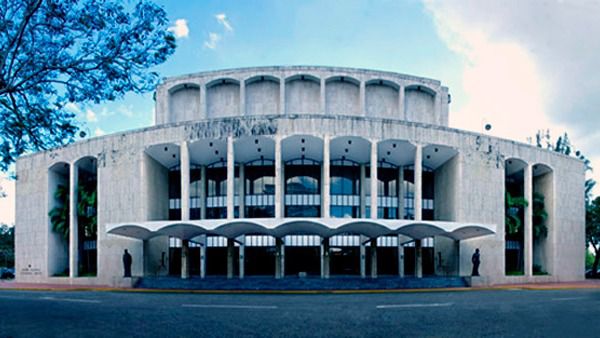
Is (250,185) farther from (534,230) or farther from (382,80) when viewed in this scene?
(534,230)

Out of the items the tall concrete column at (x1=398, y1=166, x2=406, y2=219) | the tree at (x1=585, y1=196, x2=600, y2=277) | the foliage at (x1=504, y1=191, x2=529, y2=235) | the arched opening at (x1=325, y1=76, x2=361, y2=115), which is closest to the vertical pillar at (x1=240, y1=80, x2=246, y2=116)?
the arched opening at (x1=325, y1=76, x2=361, y2=115)

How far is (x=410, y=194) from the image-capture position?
35.2 meters

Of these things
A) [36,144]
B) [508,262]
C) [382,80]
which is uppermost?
[382,80]

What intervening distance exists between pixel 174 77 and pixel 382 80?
16.9 metres

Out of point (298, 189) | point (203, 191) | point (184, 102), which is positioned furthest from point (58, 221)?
point (298, 189)

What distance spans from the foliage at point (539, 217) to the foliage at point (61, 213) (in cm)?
3403

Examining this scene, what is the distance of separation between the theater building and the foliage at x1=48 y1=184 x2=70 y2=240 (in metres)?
0.10

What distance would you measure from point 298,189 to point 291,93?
330 inches

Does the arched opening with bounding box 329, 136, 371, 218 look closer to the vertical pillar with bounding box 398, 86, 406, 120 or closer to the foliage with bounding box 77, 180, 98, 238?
the vertical pillar with bounding box 398, 86, 406, 120

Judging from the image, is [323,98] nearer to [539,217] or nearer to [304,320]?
[539,217]

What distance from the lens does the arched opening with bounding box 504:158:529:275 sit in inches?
1315

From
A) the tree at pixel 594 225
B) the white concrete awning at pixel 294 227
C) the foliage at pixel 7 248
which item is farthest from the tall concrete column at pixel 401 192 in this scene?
the foliage at pixel 7 248

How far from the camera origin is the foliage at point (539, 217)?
113 ft

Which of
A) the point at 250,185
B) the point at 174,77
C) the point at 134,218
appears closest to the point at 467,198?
the point at 250,185
